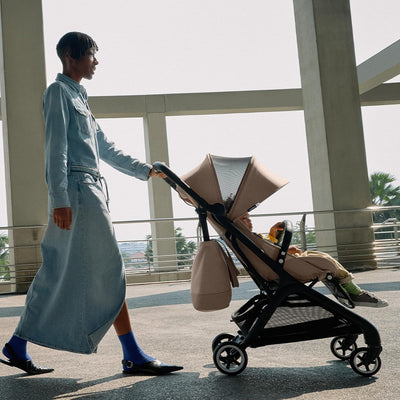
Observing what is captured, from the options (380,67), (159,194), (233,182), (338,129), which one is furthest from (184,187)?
(159,194)

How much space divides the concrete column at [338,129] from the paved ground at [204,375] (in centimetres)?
517

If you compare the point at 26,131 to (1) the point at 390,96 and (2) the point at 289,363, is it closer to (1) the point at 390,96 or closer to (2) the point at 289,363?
(2) the point at 289,363

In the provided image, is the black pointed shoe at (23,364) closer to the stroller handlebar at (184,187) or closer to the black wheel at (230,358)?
the black wheel at (230,358)

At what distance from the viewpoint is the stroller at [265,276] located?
7.88 feet

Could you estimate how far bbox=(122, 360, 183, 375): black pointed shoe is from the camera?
251cm

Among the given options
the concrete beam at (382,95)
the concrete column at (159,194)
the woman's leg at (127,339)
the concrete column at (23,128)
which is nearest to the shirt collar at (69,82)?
the woman's leg at (127,339)

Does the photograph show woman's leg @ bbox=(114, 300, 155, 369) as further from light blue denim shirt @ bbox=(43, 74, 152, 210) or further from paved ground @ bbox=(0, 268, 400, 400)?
light blue denim shirt @ bbox=(43, 74, 152, 210)

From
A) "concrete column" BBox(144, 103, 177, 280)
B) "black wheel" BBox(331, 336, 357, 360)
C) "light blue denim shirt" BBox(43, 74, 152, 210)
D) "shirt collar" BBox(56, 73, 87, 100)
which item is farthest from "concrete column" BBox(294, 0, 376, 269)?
"shirt collar" BBox(56, 73, 87, 100)

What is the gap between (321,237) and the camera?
30.3 ft

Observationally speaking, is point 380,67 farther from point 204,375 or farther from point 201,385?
point 201,385

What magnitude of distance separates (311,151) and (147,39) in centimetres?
994

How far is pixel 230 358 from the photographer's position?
A: 2.46 metres

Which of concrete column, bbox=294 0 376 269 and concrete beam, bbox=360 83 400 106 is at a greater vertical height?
concrete beam, bbox=360 83 400 106

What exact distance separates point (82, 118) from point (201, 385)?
1.34 m
